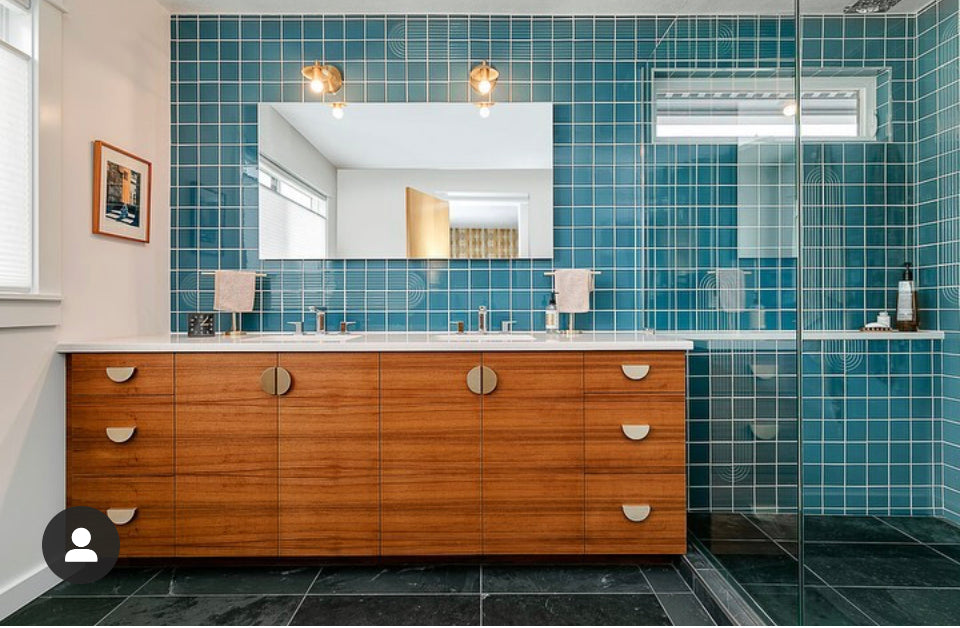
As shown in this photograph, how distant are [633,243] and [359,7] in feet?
5.35

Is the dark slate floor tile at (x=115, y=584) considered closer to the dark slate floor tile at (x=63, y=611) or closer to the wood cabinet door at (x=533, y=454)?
the dark slate floor tile at (x=63, y=611)

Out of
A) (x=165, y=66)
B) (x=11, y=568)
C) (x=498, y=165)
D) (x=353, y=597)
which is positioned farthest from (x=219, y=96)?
(x=353, y=597)

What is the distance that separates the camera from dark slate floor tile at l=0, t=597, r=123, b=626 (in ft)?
5.82

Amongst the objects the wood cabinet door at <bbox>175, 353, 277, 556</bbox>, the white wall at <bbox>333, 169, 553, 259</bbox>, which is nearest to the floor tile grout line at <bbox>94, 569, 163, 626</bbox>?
the wood cabinet door at <bbox>175, 353, 277, 556</bbox>

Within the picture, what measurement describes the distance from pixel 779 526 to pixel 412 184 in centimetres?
194

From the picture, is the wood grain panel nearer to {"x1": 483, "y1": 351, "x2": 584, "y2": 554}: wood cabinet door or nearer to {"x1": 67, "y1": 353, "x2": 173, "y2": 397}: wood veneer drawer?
{"x1": 67, "y1": 353, "x2": 173, "y2": 397}: wood veneer drawer

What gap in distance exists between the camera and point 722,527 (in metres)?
1.92

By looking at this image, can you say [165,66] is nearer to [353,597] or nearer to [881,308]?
[353,597]

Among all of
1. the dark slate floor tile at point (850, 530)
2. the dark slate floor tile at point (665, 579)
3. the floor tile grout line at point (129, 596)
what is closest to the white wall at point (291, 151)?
the floor tile grout line at point (129, 596)

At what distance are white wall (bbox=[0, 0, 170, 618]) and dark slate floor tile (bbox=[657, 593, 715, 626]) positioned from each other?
6.79 ft

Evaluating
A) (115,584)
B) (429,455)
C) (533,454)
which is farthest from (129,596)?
(533,454)

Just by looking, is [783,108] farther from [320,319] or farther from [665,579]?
[320,319]

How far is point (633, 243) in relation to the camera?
2648mm

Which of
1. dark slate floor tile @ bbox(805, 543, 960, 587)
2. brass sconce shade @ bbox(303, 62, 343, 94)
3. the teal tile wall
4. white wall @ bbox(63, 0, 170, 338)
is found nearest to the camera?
the teal tile wall
